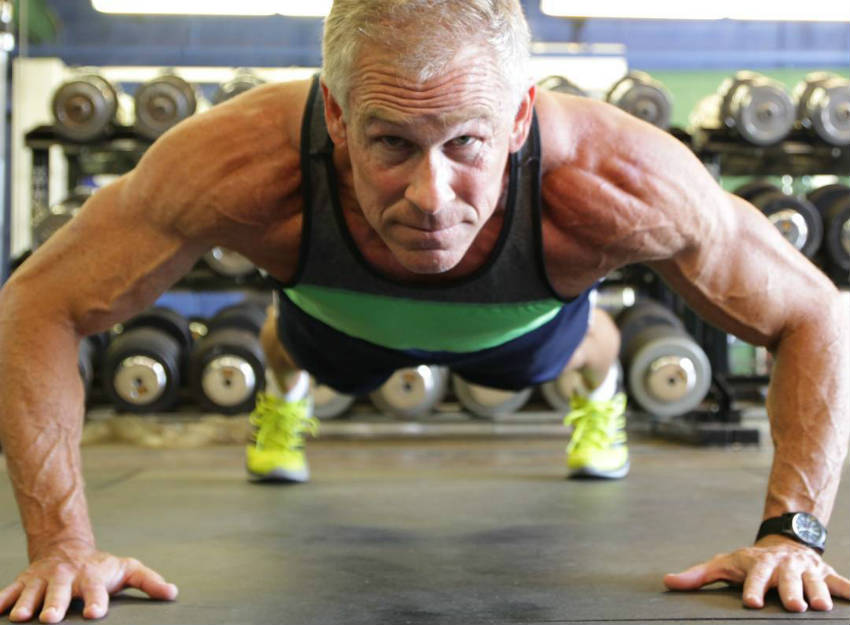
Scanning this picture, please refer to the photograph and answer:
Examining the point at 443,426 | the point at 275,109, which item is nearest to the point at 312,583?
the point at 275,109

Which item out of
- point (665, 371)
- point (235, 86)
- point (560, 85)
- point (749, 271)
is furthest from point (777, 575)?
point (235, 86)

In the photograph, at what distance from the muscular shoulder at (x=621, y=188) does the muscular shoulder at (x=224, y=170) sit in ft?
1.11

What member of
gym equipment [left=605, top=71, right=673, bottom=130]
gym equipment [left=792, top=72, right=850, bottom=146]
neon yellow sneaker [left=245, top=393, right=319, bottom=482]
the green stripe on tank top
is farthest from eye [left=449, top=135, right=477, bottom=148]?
gym equipment [left=792, top=72, right=850, bottom=146]

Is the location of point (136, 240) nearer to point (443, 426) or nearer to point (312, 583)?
point (312, 583)

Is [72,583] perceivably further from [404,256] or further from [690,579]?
[690,579]

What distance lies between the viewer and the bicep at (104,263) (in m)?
1.20

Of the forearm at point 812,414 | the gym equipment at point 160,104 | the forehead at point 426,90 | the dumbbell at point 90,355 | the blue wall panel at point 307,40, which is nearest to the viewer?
the forehead at point 426,90

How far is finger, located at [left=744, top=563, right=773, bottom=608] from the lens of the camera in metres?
1.08

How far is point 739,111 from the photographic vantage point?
131 inches

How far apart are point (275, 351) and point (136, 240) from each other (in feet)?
2.95

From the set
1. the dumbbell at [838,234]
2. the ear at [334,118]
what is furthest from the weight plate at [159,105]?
the ear at [334,118]

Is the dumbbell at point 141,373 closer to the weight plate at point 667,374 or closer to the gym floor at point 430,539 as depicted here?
the gym floor at point 430,539

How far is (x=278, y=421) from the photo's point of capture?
2.22 metres

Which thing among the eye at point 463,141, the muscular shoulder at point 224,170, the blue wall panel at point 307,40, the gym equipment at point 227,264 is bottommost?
the gym equipment at point 227,264
